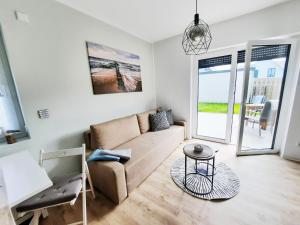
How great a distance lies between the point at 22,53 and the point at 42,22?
0.46 meters

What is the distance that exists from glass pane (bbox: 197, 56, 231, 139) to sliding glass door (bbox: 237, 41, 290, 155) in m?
0.34

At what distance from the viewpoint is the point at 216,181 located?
1.82 meters

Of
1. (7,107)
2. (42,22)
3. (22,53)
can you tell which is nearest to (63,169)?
(7,107)

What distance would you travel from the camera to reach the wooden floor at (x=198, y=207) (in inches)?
51.7

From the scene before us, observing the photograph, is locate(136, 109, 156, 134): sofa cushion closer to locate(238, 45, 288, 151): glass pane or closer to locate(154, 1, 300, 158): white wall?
→ locate(154, 1, 300, 158): white wall

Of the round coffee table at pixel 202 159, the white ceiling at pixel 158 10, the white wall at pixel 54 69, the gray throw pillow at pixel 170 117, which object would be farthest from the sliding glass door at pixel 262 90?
the white wall at pixel 54 69

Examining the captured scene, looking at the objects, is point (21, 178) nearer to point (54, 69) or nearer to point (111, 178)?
point (111, 178)

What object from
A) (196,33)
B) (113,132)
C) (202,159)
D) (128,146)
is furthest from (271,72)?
(113,132)

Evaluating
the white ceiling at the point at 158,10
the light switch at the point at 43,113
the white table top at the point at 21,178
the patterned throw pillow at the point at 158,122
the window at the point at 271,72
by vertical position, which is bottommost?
the patterned throw pillow at the point at 158,122

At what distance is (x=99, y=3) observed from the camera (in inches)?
70.0

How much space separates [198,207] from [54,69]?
95.0 inches

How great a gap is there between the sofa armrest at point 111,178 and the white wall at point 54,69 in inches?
23.6

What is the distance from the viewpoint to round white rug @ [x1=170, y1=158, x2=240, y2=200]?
5.24ft

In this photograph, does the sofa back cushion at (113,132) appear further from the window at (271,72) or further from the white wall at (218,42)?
the window at (271,72)
